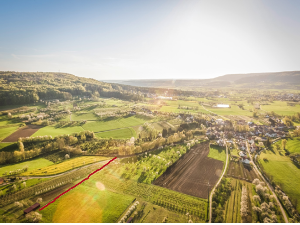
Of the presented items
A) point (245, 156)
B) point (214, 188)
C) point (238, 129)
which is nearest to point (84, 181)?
point (214, 188)

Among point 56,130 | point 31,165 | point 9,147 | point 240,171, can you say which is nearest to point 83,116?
point 56,130

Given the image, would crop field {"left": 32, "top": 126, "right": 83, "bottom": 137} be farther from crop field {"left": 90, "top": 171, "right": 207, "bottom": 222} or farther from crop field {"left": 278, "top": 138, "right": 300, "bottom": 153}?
crop field {"left": 278, "top": 138, "right": 300, "bottom": 153}

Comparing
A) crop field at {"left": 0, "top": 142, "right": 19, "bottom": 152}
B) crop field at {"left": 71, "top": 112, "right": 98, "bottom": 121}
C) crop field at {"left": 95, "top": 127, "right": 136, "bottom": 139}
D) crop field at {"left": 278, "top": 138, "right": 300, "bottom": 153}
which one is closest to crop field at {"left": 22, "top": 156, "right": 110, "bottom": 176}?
crop field at {"left": 0, "top": 142, "right": 19, "bottom": 152}

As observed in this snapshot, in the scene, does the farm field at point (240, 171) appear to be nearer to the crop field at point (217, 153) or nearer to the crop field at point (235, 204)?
the crop field at point (235, 204)

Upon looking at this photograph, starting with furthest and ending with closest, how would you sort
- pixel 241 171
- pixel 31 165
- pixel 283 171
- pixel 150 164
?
pixel 150 164
pixel 283 171
pixel 241 171
pixel 31 165

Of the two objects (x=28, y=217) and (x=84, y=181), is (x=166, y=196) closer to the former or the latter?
(x=84, y=181)

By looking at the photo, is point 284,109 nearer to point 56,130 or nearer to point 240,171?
point 240,171
